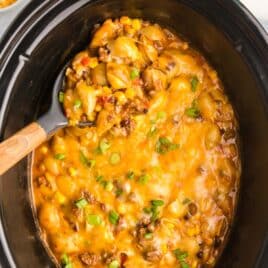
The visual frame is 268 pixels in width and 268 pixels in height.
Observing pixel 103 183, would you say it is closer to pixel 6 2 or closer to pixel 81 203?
pixel 81 203

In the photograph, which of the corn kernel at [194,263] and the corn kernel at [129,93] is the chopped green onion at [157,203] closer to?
Result: the corn kernel at [194,263]

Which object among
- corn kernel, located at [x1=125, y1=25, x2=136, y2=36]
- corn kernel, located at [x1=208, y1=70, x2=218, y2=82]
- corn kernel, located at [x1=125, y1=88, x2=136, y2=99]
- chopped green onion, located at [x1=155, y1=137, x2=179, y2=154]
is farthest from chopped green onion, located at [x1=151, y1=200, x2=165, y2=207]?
corn kernel, located at [x1=125, y1=25, x2=136, y2=36]

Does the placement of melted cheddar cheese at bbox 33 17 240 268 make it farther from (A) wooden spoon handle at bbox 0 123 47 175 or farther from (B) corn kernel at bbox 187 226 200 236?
(A) wooden spoon handle at bbox 0 123 47 175

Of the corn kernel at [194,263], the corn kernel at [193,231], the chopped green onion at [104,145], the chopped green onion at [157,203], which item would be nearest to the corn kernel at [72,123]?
the chopped green onion at [104,145]

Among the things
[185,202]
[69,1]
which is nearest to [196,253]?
[185,202]

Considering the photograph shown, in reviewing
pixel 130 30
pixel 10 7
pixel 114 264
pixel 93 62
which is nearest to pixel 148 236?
pixel 114 264
